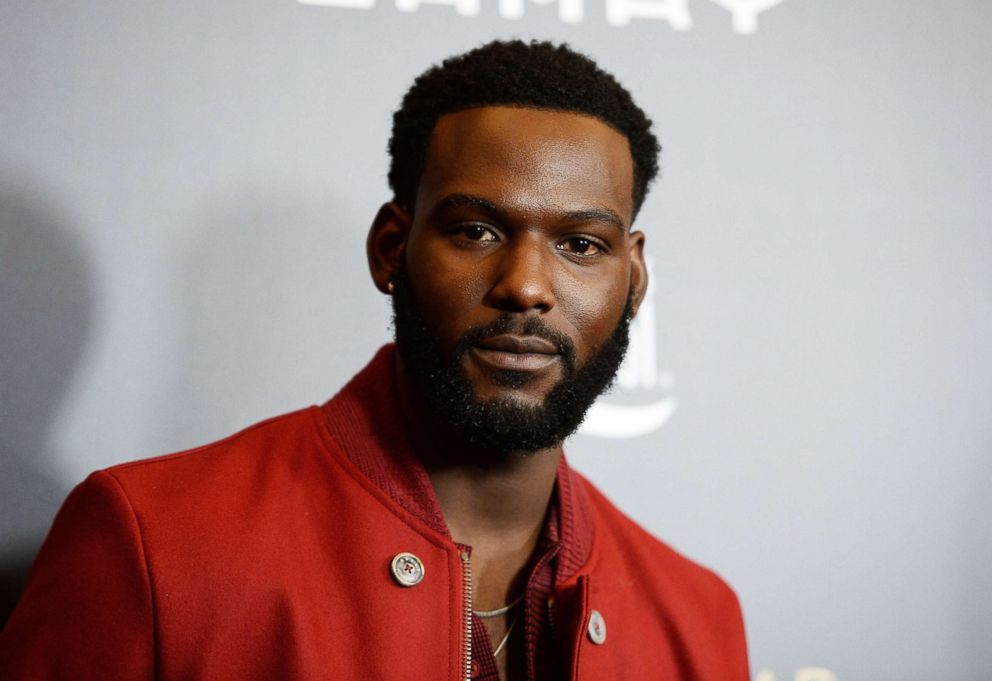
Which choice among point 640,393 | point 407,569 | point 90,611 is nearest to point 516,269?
point 407,569

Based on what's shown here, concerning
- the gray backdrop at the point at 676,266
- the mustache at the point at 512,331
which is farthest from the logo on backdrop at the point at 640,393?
the mustache at the point at 512,331

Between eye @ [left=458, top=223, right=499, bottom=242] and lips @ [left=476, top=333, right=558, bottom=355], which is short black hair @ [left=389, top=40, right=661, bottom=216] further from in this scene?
lips @ [left=476, top=333, right=558, bottom=355]

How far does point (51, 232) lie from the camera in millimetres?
1330

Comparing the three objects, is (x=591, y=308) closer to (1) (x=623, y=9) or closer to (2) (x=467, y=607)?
(2) (x=467, y=607)

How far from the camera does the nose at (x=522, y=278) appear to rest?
97cm

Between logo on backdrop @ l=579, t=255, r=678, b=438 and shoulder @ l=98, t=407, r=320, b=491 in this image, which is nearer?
shoulder @ l=98, t=407, r=320, b=491

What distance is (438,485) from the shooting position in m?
1.08

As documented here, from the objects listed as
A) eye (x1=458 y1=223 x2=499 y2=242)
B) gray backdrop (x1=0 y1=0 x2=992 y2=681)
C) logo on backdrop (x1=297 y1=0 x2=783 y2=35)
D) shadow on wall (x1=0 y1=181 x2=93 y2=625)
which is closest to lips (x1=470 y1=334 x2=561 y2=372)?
eye (x1=458 y1=223 x2=499 y2=242)

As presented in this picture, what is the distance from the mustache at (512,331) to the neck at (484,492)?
13 centimetres

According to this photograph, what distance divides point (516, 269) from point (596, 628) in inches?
17.2

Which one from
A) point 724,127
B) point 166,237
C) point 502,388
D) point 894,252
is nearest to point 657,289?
point 724,127

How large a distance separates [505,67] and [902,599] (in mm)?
1209

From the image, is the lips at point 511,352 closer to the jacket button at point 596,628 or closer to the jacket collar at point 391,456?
the jacket collar at point 391,456

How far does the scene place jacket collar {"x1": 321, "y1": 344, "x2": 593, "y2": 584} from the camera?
103 centimetres
